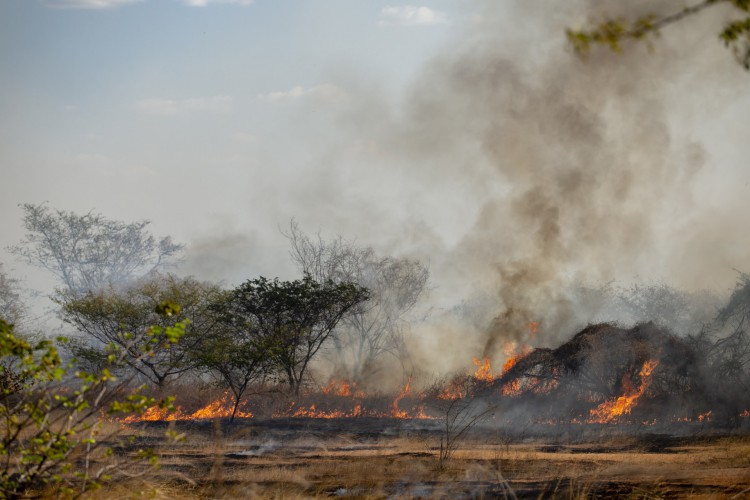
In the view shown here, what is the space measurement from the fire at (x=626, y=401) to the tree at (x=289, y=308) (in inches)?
450

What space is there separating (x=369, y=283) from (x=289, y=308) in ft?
64.8

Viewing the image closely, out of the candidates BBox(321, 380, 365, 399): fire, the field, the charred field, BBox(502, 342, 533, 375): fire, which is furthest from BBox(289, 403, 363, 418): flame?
BBox(502, 342, 533, 375): fire

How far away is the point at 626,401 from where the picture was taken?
21.5m

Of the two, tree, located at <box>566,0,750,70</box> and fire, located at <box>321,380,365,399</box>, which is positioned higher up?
tree, located at <box>566,0,750,70</box>

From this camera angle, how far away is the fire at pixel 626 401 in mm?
21406

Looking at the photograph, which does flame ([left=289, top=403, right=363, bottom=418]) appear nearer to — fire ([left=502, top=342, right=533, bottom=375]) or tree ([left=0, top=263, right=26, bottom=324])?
fire ([left=502, top=342, right=533, bottom=375])

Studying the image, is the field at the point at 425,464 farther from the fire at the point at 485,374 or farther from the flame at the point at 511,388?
the fire at the point at 485,374

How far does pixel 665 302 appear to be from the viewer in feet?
192

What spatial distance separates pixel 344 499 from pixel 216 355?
47.8ft

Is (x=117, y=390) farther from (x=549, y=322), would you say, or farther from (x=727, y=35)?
(x=549, y=322)

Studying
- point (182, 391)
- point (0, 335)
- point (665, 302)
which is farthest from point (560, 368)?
point (665, 302)

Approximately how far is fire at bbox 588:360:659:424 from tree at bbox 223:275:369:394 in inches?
450

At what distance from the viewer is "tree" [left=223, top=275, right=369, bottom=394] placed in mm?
28922

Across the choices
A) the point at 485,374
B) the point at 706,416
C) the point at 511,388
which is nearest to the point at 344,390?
the point at 485,374
